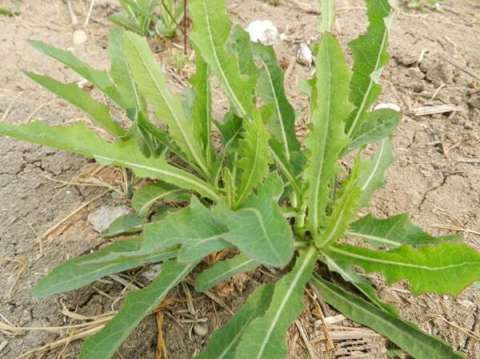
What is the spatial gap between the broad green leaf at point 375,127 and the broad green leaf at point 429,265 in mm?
406

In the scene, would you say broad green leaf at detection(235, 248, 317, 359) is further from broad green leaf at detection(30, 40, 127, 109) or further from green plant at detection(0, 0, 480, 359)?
broad green leaf at detection(30, 40, 127, 109)

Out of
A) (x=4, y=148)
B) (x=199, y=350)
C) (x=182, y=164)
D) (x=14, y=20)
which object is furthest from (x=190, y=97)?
(x=14, y=20)

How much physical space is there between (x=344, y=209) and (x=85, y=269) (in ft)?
2.17

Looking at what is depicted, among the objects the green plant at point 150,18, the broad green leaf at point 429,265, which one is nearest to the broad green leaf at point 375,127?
the broad green leaf at point 429,265

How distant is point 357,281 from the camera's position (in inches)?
50.2

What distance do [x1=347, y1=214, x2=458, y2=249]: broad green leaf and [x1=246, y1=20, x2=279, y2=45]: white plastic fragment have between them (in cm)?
121

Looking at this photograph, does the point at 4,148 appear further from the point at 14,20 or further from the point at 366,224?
the point at 366,224

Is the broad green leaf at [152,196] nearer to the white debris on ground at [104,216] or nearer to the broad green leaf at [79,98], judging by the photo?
the white debris on ground at [104,216]

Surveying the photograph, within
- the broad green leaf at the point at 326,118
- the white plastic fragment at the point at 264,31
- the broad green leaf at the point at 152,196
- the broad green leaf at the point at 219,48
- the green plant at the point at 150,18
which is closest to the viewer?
the broad green leaf at the point at 326,118

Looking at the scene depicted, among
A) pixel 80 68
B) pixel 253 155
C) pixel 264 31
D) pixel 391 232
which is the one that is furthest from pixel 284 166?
pixel 264 31

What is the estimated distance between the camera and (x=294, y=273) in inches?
48.4

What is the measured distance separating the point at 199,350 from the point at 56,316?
1.29 feet

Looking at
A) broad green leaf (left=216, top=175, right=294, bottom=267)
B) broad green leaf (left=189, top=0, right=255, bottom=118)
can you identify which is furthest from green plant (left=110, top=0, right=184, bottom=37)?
broad green leaf (left=216, top=175, right=294, bottom=267)

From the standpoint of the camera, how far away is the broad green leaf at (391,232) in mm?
1323
